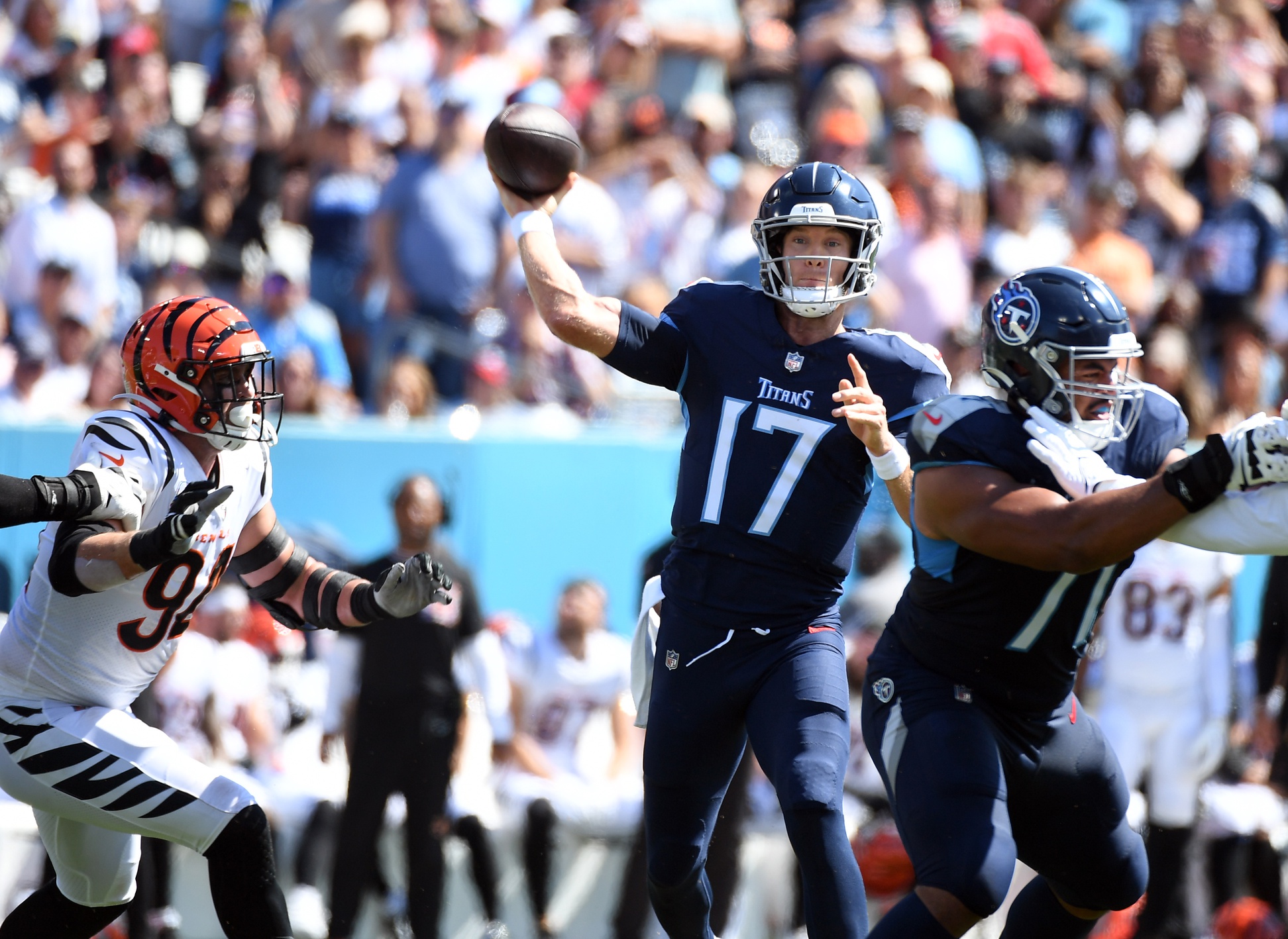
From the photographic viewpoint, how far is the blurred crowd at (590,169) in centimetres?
821

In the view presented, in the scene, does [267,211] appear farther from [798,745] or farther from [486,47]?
[798,745]

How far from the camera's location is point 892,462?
4.21 meters

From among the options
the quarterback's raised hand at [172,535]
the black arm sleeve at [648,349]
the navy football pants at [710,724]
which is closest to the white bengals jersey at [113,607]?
the quarterback's raised hand at [172,535]

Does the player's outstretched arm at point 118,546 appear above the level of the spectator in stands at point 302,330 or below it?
below

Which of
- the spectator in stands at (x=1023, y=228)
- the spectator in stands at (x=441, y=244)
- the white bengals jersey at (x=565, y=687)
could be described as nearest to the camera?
the white bengals jersey at (x=565, y=687)

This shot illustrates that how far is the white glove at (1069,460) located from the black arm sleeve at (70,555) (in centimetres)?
231

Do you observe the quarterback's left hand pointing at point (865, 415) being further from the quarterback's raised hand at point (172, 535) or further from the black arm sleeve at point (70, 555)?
the black arm sleeve at point (70, 555)

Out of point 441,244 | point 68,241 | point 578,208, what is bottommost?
point 68,241

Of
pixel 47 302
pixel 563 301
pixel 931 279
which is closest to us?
pixel 563 301

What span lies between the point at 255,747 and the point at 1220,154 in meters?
6.01

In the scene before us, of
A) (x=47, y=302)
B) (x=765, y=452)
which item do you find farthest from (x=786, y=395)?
(x=47, y=302)

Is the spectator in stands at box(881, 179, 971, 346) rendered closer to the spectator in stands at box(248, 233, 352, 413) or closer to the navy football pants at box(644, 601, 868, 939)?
the spectator in stands at box(248, 233, 352, 413)

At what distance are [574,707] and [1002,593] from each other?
132 inches

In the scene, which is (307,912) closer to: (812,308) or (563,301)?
(563,301)
